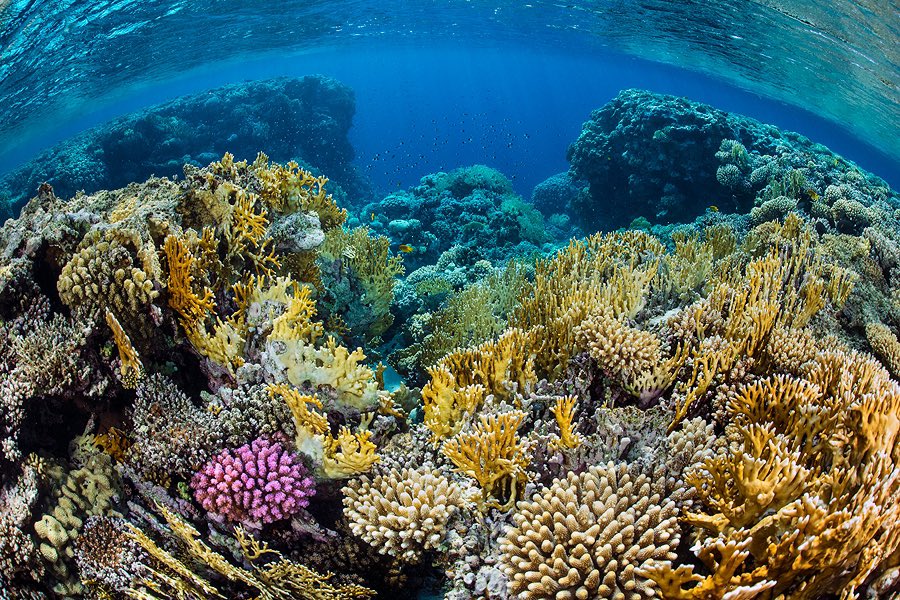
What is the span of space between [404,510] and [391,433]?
3.53ft

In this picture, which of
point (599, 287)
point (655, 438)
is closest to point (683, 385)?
point (655, 438)

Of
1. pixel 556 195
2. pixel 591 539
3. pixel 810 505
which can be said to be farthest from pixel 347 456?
pixel 556 195

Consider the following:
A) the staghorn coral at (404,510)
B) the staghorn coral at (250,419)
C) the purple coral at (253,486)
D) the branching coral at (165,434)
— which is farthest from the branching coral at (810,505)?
the branching coral at (165,434)

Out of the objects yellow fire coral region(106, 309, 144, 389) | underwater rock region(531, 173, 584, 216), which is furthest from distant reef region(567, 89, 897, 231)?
yellow fire coral region(106, 309, 144, 389)

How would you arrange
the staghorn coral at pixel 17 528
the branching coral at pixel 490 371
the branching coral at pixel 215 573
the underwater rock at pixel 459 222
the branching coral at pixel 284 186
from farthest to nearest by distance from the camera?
the underwater rock at pixel 459 222 < the branching coral at pixel 284 186 < the branching coral at pixel 490 371 < the staghorn coral at pixel 17 528 < the branching coral at pixel 215 573

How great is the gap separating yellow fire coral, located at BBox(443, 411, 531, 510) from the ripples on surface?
23.8 m

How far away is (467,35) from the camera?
156 ft

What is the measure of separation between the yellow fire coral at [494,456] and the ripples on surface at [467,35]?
77.9 ft

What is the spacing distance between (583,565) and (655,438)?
1.28 metres

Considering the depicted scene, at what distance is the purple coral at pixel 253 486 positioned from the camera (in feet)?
11.0

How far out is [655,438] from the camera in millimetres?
3281

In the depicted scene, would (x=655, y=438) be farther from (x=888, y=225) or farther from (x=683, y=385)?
(x=888, y=225)

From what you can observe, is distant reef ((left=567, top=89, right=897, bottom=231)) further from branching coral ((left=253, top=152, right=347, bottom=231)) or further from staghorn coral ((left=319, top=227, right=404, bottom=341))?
branching coral ((left=253, top=152, right=347, bottom=231))

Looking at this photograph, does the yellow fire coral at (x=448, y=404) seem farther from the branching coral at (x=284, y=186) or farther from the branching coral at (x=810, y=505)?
the branching coral at (x=284, y=186)
